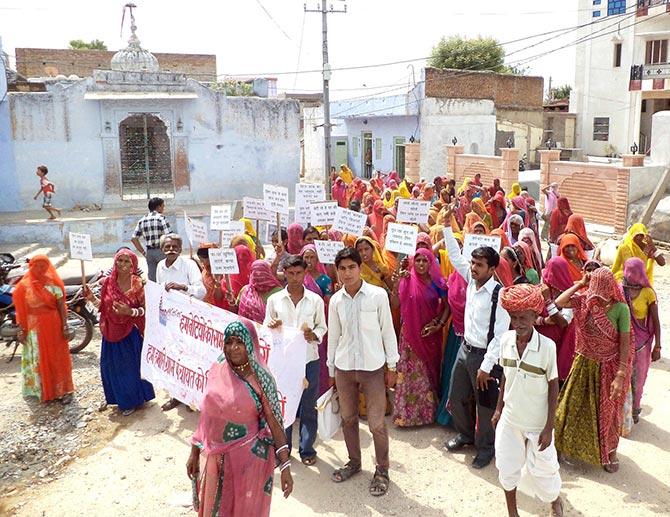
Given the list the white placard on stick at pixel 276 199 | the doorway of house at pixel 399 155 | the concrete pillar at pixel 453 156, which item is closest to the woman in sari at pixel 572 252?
the white placard on stick at pixel 276 199

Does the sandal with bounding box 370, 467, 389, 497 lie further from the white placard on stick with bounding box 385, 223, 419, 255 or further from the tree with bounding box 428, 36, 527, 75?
the tree with bounding box 428, 36, 527, 75

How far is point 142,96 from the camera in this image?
55.6 feet

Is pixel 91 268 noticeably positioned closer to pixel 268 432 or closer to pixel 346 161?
pixel 268 432

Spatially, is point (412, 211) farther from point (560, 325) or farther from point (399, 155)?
point (399, 155)

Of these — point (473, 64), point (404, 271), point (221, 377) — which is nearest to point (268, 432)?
point (221, 377)

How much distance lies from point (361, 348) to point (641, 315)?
233 cm

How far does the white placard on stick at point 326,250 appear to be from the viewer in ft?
17.7

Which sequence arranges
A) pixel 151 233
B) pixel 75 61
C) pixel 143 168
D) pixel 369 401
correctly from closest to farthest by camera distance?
pixel 369 401 → pixel 151 233 → pixel 143 168 → pixel 75 61

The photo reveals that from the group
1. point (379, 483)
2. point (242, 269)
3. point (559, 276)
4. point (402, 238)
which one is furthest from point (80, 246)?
point (559, 276)

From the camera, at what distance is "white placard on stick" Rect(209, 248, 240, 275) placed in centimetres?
539

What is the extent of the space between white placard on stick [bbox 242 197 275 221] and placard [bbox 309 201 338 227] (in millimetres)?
1054

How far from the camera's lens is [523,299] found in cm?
342

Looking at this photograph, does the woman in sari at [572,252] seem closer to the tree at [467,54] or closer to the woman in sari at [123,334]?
the woman in sari at [123,334]

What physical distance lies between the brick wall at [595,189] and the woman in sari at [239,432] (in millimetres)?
13207
